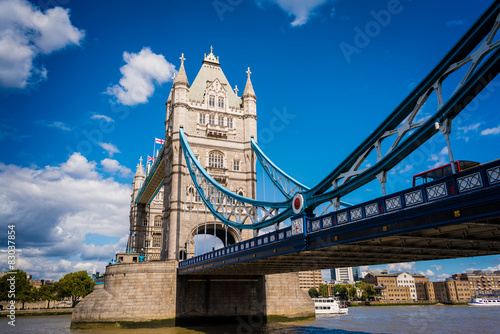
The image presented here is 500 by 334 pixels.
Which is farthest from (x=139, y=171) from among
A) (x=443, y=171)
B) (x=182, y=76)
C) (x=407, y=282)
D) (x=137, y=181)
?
(x=407, y=282)

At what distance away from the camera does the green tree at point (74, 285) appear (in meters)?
63.2

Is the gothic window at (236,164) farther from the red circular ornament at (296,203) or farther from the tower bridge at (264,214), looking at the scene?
the red circular ornament at (296,203)

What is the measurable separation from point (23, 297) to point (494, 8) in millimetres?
66715

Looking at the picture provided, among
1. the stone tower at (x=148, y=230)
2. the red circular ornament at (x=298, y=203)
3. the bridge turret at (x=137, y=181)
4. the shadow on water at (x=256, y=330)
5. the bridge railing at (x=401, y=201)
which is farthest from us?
the bridge turret at (x=137, y=181)

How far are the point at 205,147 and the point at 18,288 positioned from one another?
1598 inches

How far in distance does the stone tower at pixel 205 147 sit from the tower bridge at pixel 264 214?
0.11 metres

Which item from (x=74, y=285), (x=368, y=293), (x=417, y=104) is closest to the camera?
(x=417, y=104)

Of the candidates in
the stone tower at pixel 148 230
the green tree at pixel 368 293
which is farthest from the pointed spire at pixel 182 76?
the green tree at pixel 368 293

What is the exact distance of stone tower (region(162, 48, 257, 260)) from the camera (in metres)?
35.0

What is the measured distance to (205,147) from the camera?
38156 millimetres

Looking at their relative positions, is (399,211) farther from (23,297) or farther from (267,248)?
(23,297)

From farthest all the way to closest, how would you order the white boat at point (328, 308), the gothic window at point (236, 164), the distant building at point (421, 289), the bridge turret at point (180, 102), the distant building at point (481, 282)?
the distant building at point (421, 289), the distant building at point (481, 282), the white boat at point (328, 308), the gothic window at point (236, 164), the bridge turret at point (180, 102)

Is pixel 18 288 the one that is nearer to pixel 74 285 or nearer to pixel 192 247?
pixel 74 285

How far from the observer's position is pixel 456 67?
36.6 ft
